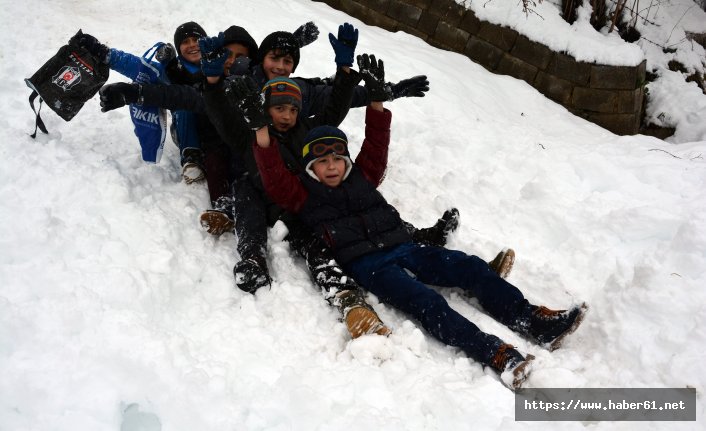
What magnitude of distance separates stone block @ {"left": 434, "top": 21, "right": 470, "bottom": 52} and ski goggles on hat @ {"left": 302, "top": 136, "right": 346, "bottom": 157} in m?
3.89

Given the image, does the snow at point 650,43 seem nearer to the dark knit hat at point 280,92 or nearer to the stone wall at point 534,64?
the stone wall at point 534,64

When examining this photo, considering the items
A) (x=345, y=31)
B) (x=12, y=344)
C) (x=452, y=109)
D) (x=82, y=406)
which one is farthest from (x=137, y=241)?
(x=452, y=109)

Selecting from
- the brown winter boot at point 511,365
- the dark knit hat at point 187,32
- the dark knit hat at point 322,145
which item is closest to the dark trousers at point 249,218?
the dark knit hat at point 322,145

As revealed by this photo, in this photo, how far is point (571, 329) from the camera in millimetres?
2506

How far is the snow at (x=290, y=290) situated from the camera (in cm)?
195

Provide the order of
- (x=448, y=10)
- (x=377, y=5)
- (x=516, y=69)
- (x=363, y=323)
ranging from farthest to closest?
(x=377, y=5) < (x=448, y=10) < (x=516, y=69) < (x=363, y=323)

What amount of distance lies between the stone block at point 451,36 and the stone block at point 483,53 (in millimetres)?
77

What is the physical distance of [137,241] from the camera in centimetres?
268

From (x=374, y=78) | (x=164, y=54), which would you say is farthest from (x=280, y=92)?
(x=164, y=54)

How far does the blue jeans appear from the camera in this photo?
2441mm

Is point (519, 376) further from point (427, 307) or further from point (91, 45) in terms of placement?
point (91, 45)

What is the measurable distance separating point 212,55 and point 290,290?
4.52 ft

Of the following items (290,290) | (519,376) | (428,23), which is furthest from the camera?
(428,23)

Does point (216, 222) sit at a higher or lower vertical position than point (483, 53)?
lower
